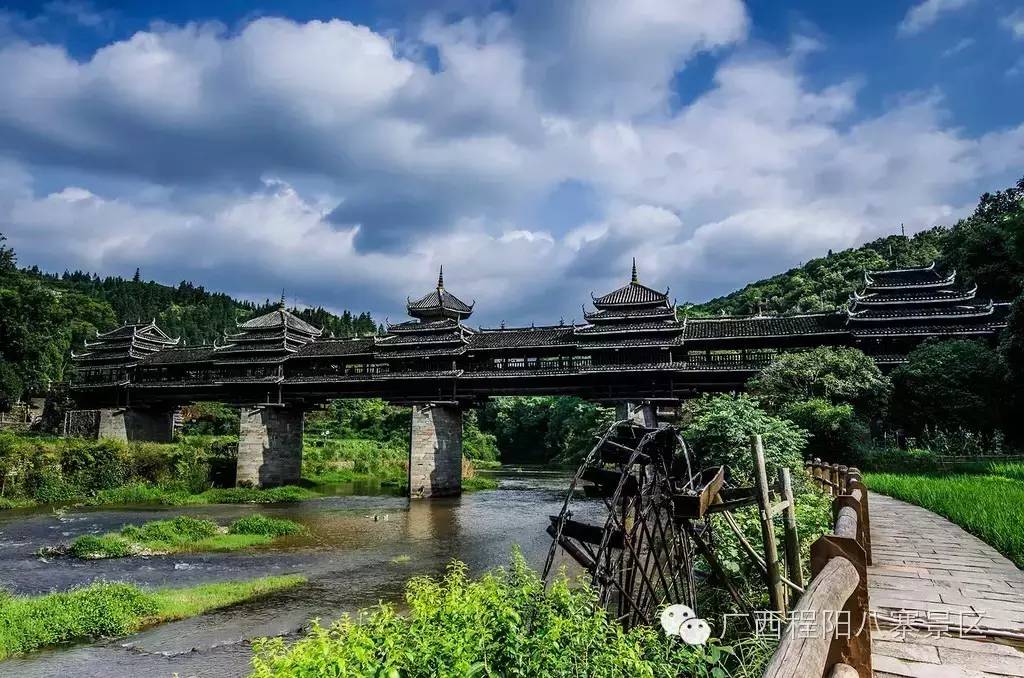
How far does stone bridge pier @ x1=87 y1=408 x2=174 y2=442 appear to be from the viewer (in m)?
39.2

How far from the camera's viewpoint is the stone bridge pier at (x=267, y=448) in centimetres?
3369

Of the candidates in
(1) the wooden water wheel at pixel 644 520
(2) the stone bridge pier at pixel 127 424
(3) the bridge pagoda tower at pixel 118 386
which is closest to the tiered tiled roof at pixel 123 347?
(3) the bridge pagoda tower at pixel 118 386

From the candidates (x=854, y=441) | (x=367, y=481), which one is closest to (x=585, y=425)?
(x=367, y=481)

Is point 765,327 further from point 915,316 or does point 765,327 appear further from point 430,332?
point 430,332

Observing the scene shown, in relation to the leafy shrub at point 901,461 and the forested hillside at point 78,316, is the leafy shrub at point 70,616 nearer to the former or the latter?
the leafy shrub at point 901,461

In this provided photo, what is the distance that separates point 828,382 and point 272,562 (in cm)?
1903

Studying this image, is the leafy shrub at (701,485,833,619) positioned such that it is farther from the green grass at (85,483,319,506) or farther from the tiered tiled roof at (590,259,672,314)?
the green grass at (85,483,319,506)

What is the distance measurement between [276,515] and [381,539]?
7955mm

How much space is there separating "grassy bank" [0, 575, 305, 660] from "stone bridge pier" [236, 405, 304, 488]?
21622 mm

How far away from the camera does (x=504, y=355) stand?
106 feet

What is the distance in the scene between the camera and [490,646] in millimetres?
4547

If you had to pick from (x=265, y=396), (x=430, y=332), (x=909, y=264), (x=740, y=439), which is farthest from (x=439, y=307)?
(x=909, y=264)

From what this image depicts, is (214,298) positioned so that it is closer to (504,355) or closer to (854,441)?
(504,355)

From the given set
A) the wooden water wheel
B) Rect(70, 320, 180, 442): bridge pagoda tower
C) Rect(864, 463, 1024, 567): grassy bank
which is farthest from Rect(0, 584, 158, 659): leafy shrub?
Rect(70, 320, 180, 442): bridge pagoda tower
